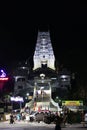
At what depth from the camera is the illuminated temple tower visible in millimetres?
157000

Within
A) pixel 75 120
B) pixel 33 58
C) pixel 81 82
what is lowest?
pixel 75 120

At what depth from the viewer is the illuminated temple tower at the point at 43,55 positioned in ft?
515

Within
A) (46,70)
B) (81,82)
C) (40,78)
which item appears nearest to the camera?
(81,82)

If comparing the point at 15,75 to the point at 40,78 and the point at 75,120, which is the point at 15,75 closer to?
the point at 40,78

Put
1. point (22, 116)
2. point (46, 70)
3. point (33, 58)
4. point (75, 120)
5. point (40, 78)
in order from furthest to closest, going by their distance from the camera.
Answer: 1. point (33, 58)
2. point (46, 70)
3. point (40, 78)
4. point (22, 116)
5. point (75, 120)

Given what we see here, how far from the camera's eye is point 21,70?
15288 cm

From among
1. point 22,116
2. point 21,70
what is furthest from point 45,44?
point 22,116

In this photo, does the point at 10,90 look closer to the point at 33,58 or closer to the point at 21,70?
the point at 21,70

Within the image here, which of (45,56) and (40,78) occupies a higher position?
(45,56)

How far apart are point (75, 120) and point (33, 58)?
11587 centimetres

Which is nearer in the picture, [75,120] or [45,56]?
[75,120]

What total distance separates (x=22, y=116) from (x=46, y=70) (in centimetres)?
9674

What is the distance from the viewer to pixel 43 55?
15750 cm

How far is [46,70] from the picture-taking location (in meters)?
151
